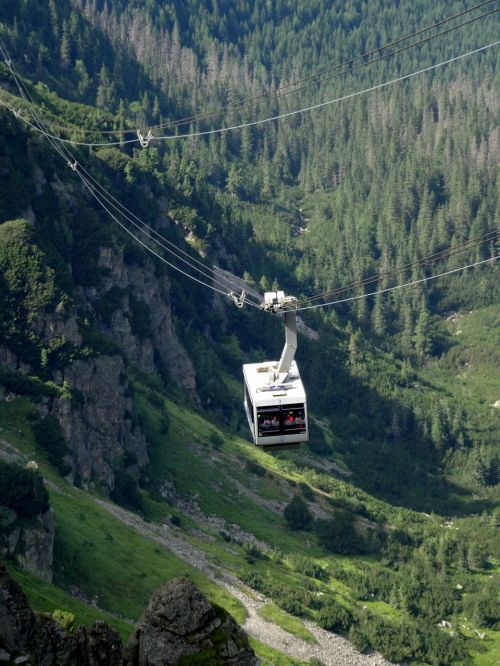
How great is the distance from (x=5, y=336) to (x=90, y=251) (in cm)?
3555

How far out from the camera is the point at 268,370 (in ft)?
217

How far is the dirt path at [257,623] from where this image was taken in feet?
378

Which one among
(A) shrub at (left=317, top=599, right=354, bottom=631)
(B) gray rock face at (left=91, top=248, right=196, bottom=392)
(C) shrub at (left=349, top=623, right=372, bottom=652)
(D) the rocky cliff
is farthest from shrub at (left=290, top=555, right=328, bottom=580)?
(B) gray rock face at (left=91, top=248, right=196, bottom=392)

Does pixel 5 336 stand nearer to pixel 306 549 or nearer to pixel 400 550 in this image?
pixel 306 549

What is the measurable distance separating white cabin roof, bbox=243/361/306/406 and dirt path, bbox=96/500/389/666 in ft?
169

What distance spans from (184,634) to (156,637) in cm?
107

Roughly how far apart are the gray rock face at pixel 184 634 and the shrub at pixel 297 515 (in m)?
108

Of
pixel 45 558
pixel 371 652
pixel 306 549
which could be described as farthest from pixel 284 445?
pixel 306 549

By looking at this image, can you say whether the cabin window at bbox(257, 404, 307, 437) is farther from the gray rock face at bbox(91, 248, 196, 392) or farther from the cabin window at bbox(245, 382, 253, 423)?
the gray rock face at bbox(91, 248, 196, 392)

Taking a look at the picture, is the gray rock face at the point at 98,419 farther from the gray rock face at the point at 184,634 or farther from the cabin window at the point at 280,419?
the gray rock face at the point at 184,634

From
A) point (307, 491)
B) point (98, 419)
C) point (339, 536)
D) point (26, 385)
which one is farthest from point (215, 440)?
point (26, 385)

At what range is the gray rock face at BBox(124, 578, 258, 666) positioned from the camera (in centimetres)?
5012

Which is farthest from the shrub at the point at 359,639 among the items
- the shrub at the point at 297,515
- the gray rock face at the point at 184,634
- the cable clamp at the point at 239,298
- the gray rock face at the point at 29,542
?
the gray rock face at the point at 184,634

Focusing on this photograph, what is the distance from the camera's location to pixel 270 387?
64312mm
